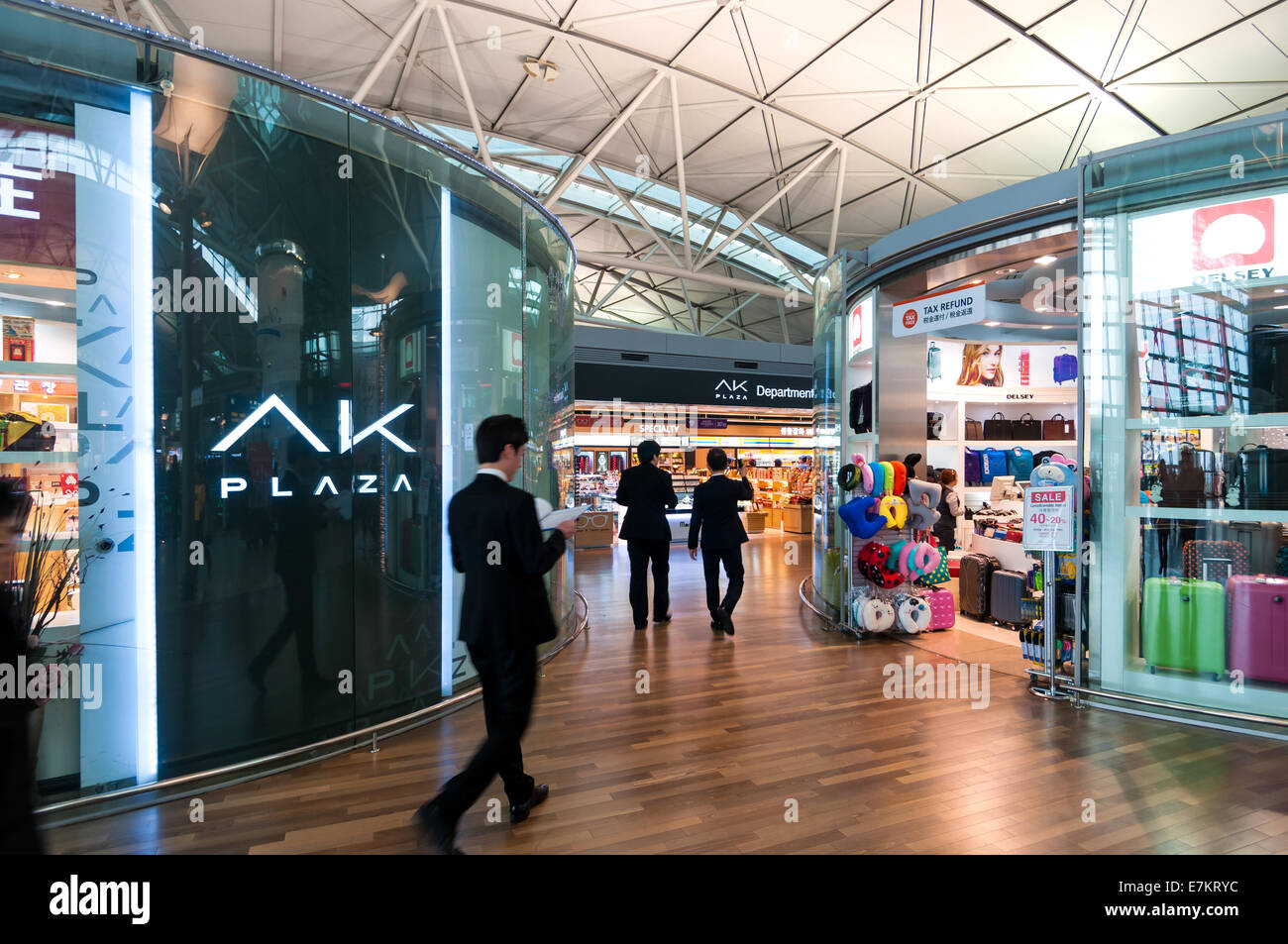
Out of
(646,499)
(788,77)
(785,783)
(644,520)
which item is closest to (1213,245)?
(785,783)

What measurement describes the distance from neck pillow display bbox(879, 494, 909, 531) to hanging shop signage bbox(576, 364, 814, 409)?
6727 mm

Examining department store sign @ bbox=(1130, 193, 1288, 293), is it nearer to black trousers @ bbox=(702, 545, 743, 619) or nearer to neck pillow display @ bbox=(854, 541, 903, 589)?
neck pillow display @ bbox=(854, 541, 903, 589)

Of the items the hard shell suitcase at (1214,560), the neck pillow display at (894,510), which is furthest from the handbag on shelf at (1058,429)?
the hard shell suitcase at (1214,560)

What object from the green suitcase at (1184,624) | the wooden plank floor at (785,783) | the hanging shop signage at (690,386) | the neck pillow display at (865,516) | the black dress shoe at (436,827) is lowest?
the wooden plank floor at (785,783)

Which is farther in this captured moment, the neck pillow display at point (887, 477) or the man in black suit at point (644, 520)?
the man in black suit at point (644, 520)

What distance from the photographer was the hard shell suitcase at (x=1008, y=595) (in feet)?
19.3

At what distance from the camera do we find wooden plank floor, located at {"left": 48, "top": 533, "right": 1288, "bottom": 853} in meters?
2.54

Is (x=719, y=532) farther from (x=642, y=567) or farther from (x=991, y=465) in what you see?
(x=991, y=465)

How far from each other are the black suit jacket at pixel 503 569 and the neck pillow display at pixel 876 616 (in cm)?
377

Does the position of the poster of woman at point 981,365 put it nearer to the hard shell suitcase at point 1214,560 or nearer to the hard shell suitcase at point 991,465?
the hard shell suitcase at point 991,465

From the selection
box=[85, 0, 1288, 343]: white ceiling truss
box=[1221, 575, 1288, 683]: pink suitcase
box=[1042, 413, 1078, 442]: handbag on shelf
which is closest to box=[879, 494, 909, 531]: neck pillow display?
box=[1221, 575, 1288, 683]: pink suitcase

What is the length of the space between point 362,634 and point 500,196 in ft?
9.40

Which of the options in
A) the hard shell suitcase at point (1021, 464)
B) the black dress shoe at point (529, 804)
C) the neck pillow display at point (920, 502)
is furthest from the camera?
the hard shell suitcase at point (1021, 464)
